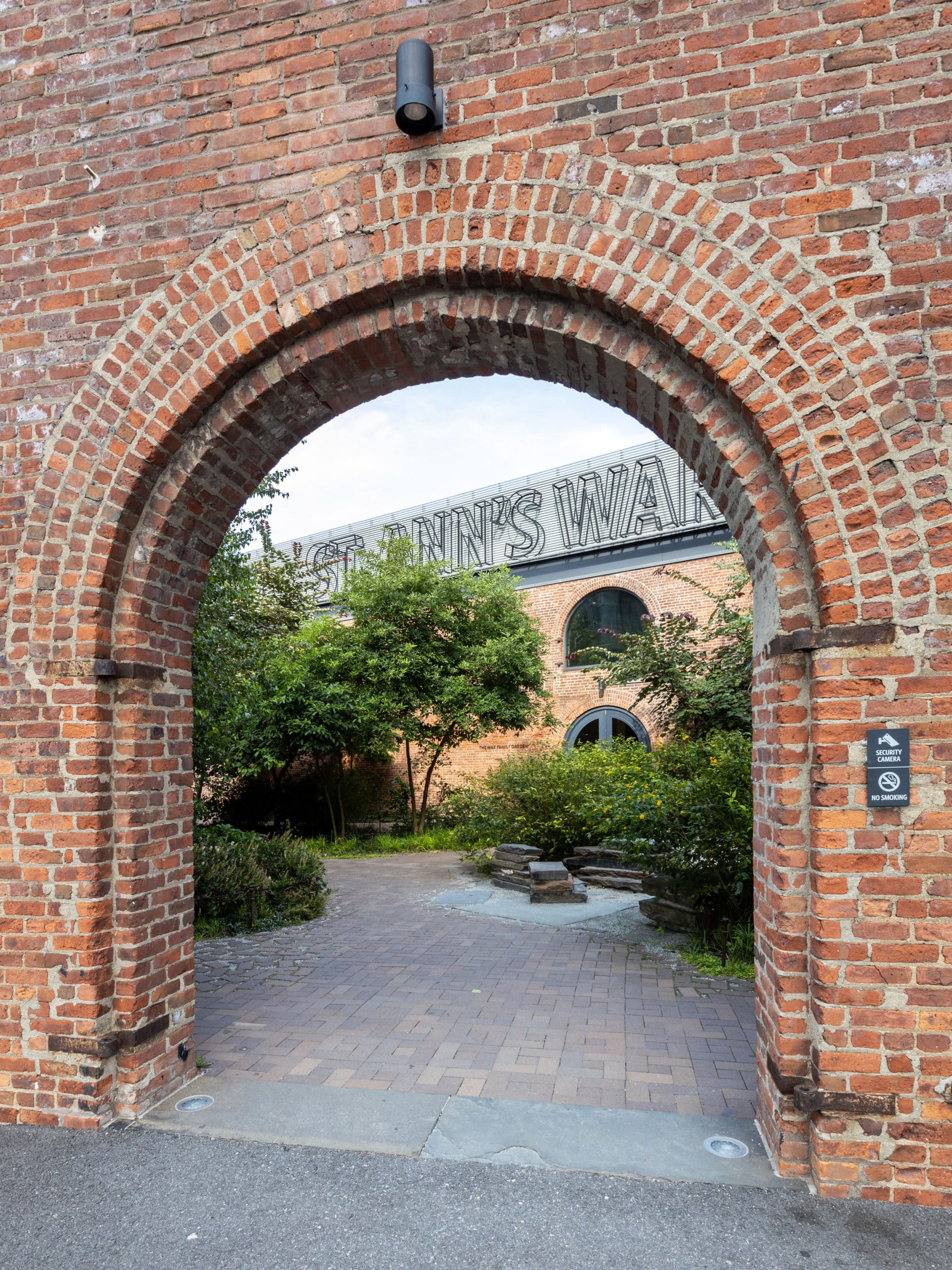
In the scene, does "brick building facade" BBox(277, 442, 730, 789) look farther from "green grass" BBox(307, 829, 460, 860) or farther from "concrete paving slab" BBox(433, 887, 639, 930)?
"concrete paving slab" BBox(433, 887, 639, 930)

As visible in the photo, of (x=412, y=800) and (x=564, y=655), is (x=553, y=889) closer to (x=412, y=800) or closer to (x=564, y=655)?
(x=412, y=800)

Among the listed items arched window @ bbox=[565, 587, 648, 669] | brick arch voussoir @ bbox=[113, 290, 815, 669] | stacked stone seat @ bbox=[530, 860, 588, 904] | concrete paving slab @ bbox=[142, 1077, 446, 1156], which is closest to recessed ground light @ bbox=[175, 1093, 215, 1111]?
concrete paving slab @ bbox=[142, 1077, 446, 1156]

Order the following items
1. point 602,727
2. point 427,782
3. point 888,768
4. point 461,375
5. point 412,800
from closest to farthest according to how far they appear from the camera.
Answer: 1. point 888,768
2. point 461,375
3. point 427,782
4. point 412,800
5. point 602,727

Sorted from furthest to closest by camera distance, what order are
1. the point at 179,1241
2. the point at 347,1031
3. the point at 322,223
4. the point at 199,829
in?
the point at 199,829
the point at 347,1031
the point at 322,223
the point at 179,1241

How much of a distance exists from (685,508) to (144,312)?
1371cm

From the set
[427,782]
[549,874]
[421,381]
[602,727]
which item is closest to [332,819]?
[427,782]

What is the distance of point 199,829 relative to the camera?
8328 mm

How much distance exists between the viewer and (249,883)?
7.83 metres

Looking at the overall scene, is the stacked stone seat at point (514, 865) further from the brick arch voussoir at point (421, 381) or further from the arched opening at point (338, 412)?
the brick arch voussoir at point (421, 381)

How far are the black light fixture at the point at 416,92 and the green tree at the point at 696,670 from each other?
19.1ft

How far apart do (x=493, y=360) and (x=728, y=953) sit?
4874mm

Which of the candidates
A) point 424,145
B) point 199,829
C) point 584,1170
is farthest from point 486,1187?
point 199,829

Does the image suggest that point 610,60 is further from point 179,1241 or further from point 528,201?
point 179,1241

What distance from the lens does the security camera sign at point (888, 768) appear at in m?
2.88
